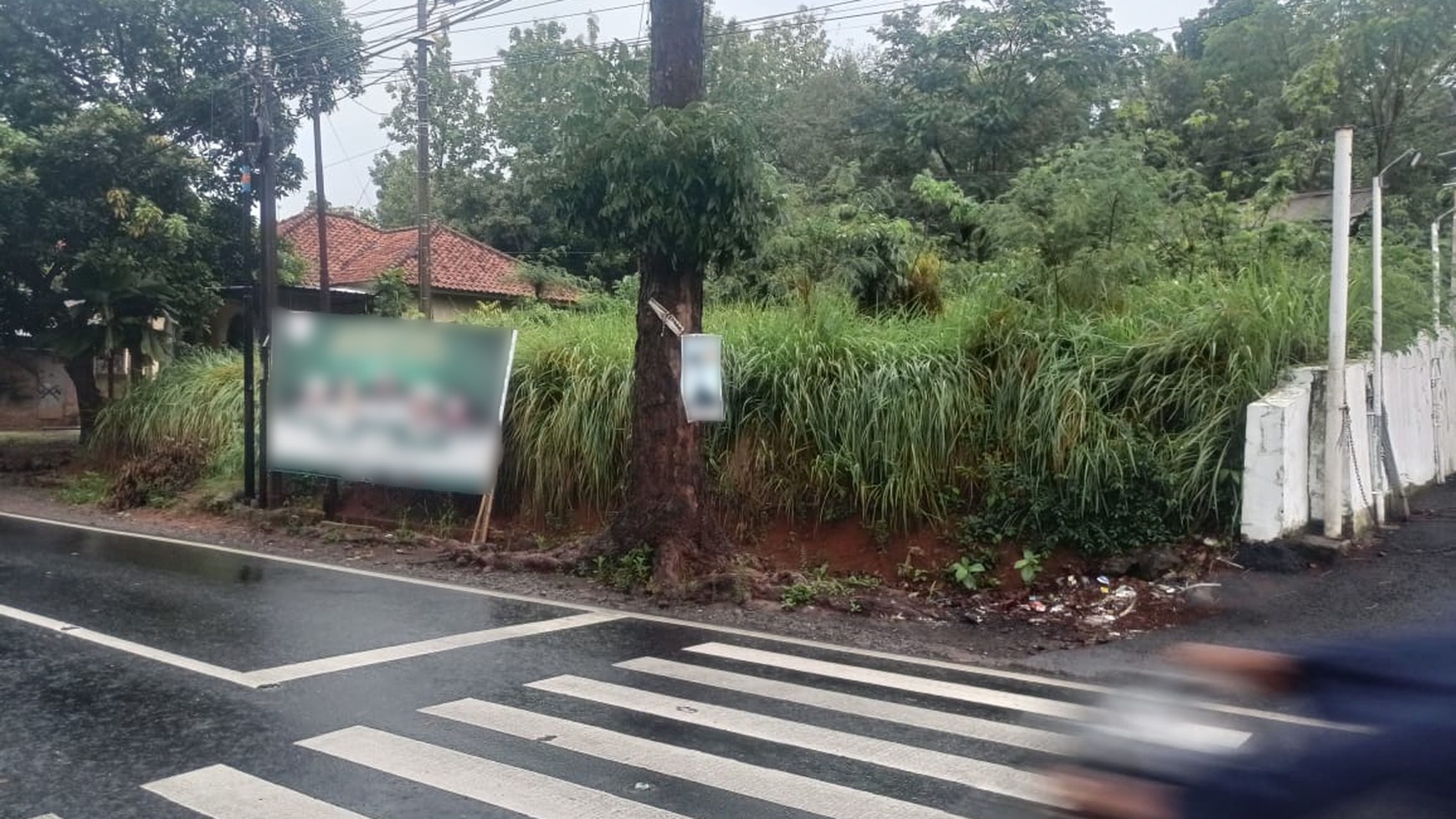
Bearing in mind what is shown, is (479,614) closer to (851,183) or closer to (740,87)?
(851,183)

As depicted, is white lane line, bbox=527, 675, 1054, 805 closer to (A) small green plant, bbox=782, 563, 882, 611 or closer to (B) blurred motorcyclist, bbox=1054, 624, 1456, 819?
(B) blurred motorcyclist, bbox=1054, 624, 1456, 819

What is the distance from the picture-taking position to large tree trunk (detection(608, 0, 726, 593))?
389 inches

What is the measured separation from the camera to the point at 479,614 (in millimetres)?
8750

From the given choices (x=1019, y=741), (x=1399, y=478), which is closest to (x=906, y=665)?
(x=1019, y=741)

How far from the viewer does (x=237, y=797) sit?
4.78m

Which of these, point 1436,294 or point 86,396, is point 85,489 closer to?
point 86,396

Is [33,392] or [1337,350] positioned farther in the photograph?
[33,392]

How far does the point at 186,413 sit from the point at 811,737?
1418cm

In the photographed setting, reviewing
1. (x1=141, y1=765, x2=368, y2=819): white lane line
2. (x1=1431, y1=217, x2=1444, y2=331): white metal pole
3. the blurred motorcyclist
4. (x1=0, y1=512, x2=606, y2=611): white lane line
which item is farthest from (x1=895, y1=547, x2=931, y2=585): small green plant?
Answer: the blurred motorcyclist

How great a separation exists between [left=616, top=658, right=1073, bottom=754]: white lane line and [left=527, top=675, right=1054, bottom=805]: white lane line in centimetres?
36

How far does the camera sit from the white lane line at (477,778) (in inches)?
183

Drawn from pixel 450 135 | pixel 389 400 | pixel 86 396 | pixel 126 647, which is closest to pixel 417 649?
pixel 126 647

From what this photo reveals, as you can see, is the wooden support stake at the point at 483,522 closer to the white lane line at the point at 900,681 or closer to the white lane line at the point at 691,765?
the white lane line at the point at 900,681

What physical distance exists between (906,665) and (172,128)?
17.8 metres
